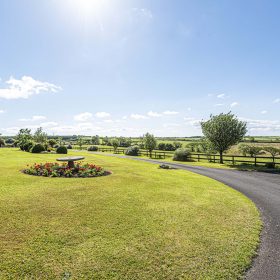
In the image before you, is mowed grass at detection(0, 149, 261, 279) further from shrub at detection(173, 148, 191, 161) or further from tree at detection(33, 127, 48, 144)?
tree at detection(33, 127, 48, 144)

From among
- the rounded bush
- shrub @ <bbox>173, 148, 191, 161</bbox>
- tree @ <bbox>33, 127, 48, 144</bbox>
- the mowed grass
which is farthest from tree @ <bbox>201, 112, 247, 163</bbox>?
tree @ <bbox>33, 127, 48, 144</bbox>

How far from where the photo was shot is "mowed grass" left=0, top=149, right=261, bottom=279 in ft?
17.4

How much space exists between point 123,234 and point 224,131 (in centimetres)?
2854

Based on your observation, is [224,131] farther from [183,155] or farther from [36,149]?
[36,149]

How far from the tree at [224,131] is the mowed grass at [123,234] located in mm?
21196

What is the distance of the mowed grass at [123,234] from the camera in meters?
5.30

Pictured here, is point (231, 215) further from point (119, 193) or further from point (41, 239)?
point (41, 239)

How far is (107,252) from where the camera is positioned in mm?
5984

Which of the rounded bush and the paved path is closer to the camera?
the paved path

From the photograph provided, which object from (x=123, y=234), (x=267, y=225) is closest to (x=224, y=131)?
(x=267, y=225)

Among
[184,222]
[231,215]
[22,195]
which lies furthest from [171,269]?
[22,195]

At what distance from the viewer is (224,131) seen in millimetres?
31812

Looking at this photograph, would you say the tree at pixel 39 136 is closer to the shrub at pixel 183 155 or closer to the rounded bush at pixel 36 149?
the rounded bush at pixel 36 149

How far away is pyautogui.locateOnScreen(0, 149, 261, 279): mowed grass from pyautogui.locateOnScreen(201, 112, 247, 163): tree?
834 inches
